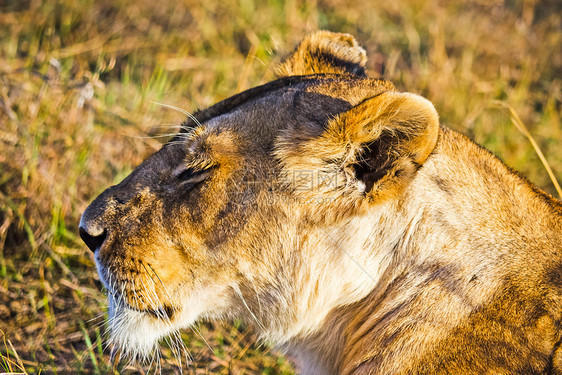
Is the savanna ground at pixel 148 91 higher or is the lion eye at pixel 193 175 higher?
the lion eye at pixel 193 175

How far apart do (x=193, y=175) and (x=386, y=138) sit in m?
0.72

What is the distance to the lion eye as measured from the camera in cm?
227

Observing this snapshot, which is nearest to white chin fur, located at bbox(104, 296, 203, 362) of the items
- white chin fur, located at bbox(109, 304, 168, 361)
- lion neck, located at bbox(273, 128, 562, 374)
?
white chin fur, located at bbox(109, 304, 168, 361)

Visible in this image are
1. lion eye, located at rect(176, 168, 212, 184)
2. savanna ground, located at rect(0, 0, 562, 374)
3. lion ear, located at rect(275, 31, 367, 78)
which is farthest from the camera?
savanna ground, located at rect(0, 0, 562, 374)

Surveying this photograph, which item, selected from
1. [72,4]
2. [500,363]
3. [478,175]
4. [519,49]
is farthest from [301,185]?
[519,49]

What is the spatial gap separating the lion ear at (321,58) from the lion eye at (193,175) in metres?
0.79

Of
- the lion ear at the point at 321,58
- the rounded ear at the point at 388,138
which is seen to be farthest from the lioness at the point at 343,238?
the lion ear at the point at 321,58

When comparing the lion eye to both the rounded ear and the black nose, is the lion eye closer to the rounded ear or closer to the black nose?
the black nose

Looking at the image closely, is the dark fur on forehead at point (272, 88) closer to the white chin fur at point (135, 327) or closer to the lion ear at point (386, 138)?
the lion ear at point (386, 138)

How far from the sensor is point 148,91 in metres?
4.43

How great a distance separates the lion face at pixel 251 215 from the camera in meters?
2.13

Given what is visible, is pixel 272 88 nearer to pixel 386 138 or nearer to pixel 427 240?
pixel 386 138

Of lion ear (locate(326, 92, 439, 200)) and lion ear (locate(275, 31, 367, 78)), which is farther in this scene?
lion ear (locate(275, 31, 367, 78))

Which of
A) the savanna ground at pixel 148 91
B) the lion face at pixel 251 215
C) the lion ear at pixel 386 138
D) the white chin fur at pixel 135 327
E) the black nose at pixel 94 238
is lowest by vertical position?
the savanna ground at pixel 148 91
